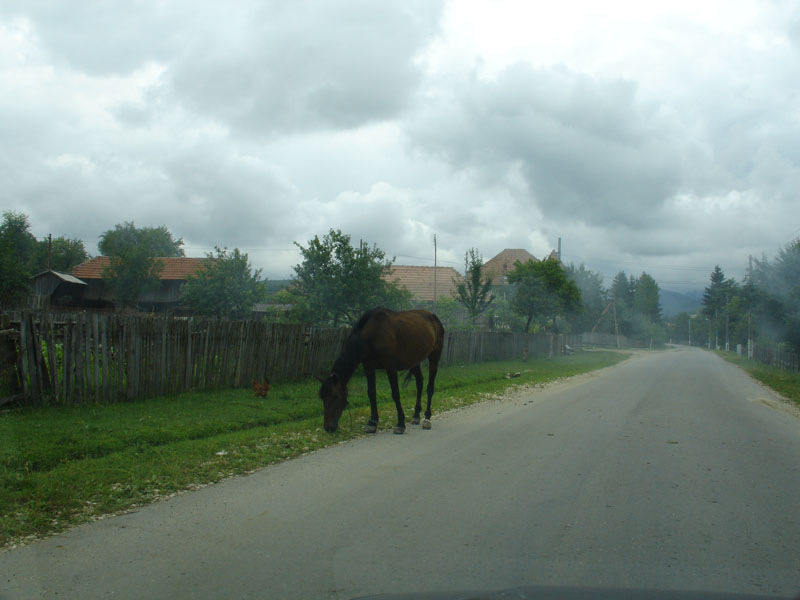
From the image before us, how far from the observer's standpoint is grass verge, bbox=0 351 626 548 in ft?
17.2

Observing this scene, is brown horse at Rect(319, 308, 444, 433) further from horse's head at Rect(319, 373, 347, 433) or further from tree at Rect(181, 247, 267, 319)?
tree at Rect(181, 247, 267, 319)

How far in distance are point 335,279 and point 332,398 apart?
32.4 feet

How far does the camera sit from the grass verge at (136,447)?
5.23 meters

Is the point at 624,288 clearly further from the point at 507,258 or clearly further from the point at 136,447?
the point at 136,447

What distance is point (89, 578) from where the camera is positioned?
12.3 feet

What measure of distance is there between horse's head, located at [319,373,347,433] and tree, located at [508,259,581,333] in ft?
99.0

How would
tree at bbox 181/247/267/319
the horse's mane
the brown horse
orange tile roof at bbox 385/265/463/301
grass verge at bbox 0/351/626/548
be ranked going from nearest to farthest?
grass verge at bbox 0/351/626/548
the brown horse
the horse's mane
tree at bbox 181/247/267/319
orange tile roof at bbox 385/265/463/301

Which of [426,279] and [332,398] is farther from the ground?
[426,279]

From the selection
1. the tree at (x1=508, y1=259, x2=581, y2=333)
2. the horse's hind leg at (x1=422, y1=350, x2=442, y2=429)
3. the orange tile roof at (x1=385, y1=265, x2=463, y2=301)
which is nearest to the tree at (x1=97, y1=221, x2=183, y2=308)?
the orange tile roof at (x1=385, y1=265, x2=463, y2=301)

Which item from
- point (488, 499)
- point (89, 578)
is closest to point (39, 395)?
point (89, 578)

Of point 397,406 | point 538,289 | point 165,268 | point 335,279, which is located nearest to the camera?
point 397,406

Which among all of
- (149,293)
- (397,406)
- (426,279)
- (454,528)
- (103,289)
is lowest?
(454,528)

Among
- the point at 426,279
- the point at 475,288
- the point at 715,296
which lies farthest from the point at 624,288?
the point at 475,288

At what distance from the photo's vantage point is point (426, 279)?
50.9m
